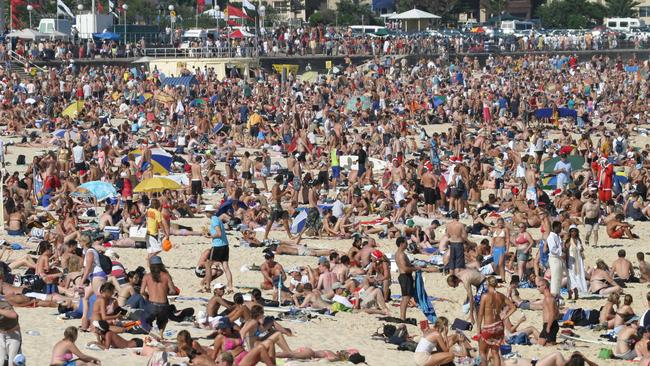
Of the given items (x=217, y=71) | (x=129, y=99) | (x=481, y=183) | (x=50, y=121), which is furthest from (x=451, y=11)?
(x=481, y=183)

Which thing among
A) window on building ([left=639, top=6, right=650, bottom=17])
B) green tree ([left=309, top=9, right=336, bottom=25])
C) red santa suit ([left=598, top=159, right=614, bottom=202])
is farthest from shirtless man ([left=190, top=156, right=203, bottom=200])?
window on building ([left=639, top=6, right=650, bottom=17])

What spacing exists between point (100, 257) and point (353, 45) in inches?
1483

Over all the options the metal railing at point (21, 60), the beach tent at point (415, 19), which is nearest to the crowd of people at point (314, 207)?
the metal railing at point (21, 60)

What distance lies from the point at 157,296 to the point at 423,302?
2937 mm

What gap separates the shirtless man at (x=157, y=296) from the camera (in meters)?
13.2

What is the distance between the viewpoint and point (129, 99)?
38.2m

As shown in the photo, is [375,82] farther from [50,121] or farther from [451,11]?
[451,11]

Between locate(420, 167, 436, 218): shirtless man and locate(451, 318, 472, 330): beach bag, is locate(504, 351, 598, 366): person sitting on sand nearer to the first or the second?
locate(451, 318, 472, 330): beach bag

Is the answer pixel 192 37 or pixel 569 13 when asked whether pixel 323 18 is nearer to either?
pixel 569 13

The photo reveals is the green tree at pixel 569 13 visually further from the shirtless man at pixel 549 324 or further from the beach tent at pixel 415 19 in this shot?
the shirtless man at pixel 549 324

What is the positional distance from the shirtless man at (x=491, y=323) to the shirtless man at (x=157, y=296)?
112 inches

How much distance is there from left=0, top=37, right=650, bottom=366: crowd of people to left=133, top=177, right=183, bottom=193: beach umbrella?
0.31 feet

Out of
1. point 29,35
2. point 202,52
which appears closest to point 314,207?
point 202,52

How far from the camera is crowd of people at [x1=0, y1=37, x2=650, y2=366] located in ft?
43.7
